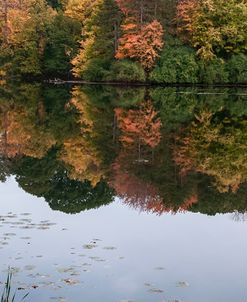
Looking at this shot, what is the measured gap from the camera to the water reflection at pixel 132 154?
1433 centimetres

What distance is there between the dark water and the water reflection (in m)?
0.05

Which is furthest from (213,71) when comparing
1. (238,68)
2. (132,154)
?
(132,154)

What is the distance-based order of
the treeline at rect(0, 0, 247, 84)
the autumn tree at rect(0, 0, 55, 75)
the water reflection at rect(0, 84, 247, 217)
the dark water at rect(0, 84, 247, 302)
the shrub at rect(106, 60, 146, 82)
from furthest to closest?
the autumn tree at rect(0, 0, 55, 75), the treeline at rect(0, 0, 247, 84), the shrub at rect(106, 60, 146, 82), the water reflection at rect(0, 84, 247, 217), the dark water at rect(0, 84, 247, 302)

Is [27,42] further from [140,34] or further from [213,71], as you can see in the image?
[213,71]

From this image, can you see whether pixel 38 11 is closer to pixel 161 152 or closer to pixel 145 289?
pixel 161 152

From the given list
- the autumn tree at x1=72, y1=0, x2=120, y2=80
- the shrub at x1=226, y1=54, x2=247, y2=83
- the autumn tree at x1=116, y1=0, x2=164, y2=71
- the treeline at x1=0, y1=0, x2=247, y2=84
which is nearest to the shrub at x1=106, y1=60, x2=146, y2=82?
the treeline at x1=0, y1=0, x2=247, y2=84

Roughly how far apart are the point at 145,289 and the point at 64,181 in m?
8.10

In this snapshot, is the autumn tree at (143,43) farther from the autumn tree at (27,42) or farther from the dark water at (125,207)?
the dark water at (125,207)

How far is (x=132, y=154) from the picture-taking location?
19344 millimetres

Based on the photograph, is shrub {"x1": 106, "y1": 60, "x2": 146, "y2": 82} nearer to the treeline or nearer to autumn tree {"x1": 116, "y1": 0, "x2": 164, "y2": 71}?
the treeline

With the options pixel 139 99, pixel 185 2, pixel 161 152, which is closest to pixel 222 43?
pixel 185 2

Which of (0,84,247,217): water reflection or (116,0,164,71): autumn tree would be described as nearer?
(0,84,247,217): water reflection

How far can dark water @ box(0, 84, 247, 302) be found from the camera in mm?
8750

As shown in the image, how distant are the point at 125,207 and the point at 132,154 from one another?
5901 millimetres
